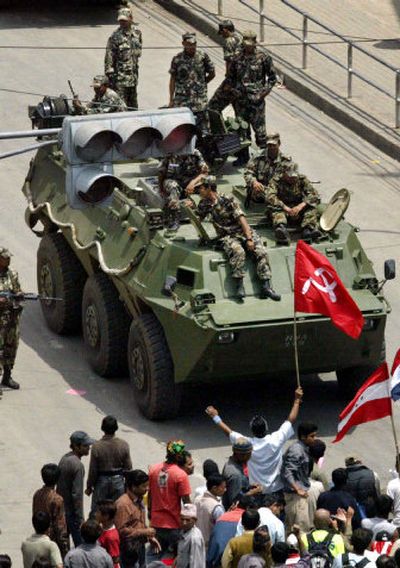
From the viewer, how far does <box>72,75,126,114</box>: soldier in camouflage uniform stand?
2580cm

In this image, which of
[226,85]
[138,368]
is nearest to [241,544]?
[138,368]

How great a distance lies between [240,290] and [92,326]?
244 cm

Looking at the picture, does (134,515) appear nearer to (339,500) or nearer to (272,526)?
(272,526)

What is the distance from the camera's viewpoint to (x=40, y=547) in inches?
693

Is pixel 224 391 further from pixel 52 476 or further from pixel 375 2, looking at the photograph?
pixel 375 2

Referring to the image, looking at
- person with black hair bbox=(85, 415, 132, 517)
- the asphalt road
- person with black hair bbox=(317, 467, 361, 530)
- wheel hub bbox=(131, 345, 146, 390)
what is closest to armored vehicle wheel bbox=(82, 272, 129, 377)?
the asphalt road

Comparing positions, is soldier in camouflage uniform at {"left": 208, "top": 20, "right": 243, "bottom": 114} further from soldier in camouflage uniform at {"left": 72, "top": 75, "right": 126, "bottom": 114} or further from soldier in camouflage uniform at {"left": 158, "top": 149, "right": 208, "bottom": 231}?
soldier in camouflage uniform at {"left": 158, "top": 149, "right": 208, "bottom": 231}

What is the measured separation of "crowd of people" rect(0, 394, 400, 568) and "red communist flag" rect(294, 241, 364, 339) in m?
1.11

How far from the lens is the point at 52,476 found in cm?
1858

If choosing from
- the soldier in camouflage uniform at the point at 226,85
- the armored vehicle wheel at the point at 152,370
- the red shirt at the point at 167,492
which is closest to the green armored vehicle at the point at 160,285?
the armored vehicle wheel at the point at 152,370

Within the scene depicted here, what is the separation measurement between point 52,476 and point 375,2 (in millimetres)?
17747

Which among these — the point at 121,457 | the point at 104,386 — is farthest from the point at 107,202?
the point at 121,457

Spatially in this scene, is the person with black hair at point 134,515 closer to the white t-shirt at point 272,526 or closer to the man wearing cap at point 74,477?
the man wearing cap at point 74,477

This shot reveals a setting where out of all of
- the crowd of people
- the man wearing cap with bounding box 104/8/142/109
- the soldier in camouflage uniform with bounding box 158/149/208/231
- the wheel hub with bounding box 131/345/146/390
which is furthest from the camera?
the man wearing cap with bounding box 104/8/142/109
